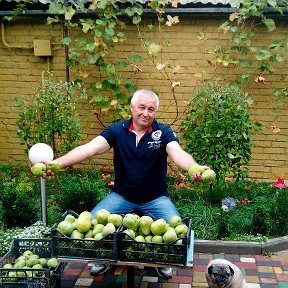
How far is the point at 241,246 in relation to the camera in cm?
534

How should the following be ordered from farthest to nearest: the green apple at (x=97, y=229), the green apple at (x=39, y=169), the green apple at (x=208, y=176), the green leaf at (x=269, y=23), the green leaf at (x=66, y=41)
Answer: the green leaf at (x=66, y=41), the green leaf at (x=269, y=23), the green apple at (x=39, y=169), the green apple at (x=97, y=229), the green apple at (x=208, y=176)

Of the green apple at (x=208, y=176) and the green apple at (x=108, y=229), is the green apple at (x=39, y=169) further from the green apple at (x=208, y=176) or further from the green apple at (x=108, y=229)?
the green apple at (x=208, y=176)

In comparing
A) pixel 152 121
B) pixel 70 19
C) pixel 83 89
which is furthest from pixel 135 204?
pixel 70 19

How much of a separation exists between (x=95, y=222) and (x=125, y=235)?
336mm

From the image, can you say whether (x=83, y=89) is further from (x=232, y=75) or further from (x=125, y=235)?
(x=125, y=235)

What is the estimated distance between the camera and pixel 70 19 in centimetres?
705

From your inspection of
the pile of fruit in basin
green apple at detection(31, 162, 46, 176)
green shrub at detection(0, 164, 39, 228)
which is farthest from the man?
green shrub at detection(0, 164, 39, 228)

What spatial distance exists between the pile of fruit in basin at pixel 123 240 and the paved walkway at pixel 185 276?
3.47ft

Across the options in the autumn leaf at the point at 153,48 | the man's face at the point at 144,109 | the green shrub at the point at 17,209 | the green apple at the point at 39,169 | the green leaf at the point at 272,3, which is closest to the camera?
the green apple at the point at 39,169

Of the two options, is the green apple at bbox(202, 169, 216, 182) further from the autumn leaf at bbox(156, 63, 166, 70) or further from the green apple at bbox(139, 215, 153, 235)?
the autumn leaf at bbox(156, 63, 166, 70)

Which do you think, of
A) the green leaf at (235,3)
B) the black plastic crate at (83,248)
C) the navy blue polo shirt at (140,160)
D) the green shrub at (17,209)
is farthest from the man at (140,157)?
the green leaf at (235,3)

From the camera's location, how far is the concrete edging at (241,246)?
5336 mm

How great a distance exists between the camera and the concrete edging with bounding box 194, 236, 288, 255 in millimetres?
5336

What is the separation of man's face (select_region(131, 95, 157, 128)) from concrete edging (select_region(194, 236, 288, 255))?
5.45 ft
